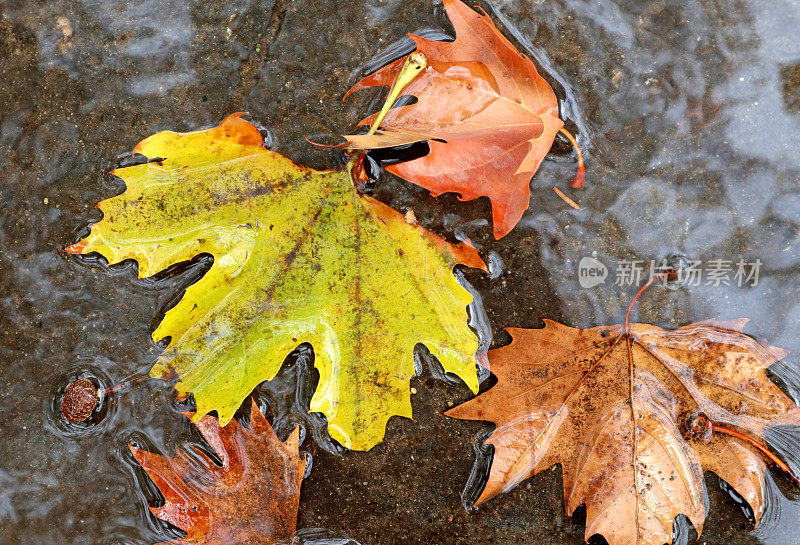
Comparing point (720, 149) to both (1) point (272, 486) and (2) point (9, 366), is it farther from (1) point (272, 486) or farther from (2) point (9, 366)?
(2) point (9, 366)

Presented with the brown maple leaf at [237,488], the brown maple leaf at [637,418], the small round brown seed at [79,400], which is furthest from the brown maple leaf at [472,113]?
the small round brown seed at [79,400]

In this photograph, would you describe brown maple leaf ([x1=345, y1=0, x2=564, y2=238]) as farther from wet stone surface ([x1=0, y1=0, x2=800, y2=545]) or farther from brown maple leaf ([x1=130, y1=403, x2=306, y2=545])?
brown maple leaf ([x1=130, y1=403, x2=306, y2=545])

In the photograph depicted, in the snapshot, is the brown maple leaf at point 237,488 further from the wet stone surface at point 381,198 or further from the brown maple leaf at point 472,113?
the brown maple leaf at point 472,113

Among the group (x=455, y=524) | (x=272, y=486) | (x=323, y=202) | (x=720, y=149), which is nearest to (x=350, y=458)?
(x=272, y=486)

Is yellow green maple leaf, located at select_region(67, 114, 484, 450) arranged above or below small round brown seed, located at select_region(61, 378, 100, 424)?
above

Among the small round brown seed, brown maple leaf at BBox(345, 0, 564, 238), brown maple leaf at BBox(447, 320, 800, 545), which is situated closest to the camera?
brown maple leaf at BBox(345, 0, 564, 238)

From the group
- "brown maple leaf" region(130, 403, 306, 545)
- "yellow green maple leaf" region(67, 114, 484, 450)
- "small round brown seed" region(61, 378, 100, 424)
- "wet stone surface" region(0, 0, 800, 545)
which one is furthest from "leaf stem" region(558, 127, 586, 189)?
"small round brown seed" region(61, 378, 100, 424)

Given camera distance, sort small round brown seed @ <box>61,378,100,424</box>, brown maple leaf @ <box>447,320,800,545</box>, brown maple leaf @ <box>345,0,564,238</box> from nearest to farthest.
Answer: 1. brown maple leaf @ <box>345,0,564,238</box>
2. brown maple leaf @ <box>447,320,800,545</box>
3. small round brown seed @ <box>61,378,100,424</box>

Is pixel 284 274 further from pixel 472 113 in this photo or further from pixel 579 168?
pixel 579 168
